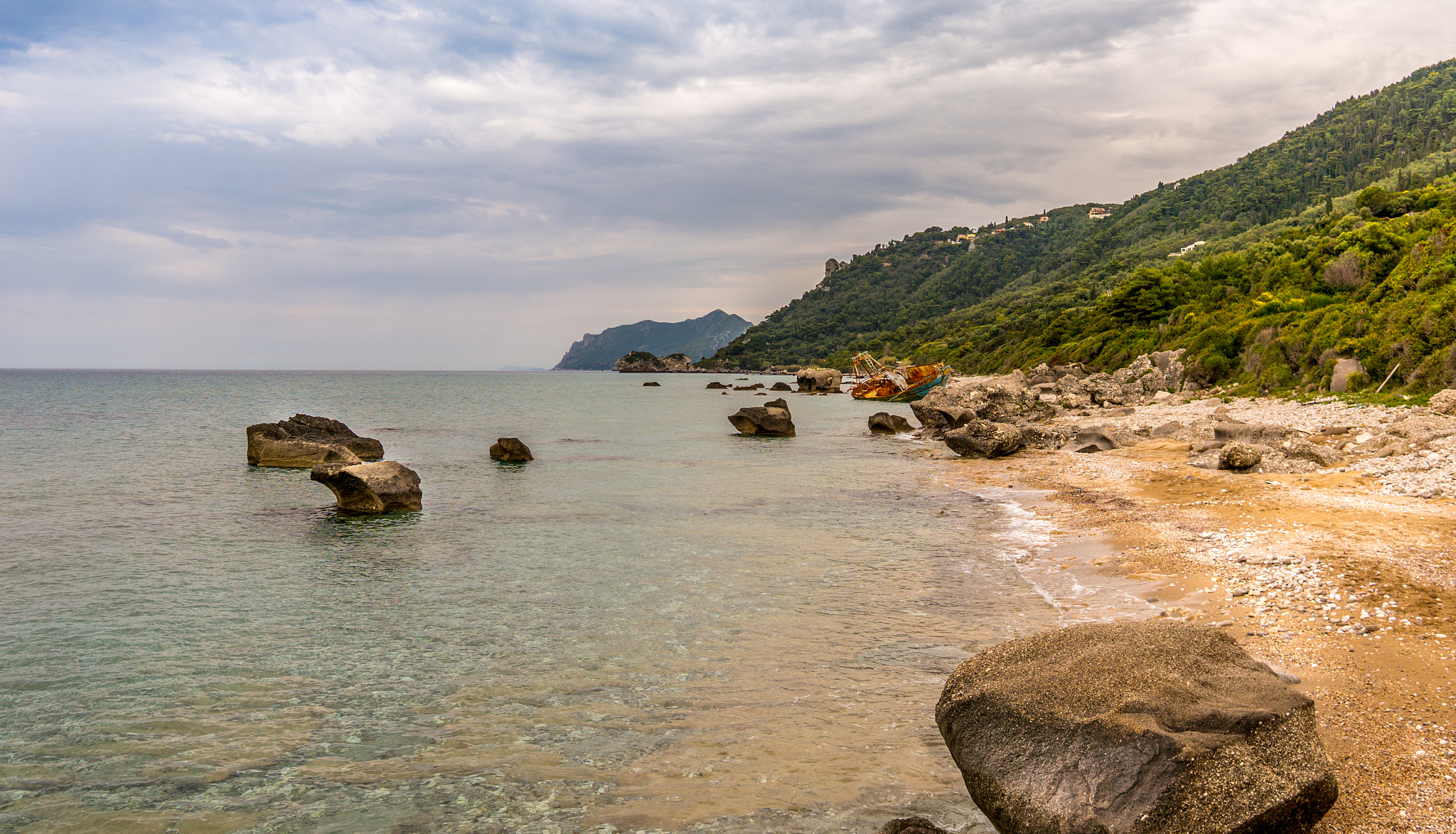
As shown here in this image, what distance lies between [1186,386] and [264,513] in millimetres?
50760

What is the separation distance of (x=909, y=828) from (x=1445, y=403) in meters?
25.2

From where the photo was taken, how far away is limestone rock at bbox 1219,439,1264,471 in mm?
18766

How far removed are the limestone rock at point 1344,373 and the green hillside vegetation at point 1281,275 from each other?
0.44 m

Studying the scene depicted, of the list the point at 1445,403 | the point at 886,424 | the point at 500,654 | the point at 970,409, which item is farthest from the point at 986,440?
the point at 500,654

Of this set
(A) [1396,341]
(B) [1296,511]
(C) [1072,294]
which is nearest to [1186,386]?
(A) [1396,341]

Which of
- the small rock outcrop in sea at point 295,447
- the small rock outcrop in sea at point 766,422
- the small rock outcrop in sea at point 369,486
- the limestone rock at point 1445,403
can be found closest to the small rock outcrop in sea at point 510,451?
the small rock outcrop in sea at point 295,447

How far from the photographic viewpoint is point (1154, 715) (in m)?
5.07

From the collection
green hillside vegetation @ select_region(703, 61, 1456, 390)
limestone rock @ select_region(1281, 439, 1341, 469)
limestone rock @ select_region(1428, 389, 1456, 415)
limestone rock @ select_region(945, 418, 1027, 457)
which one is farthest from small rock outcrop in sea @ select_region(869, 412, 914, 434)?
limestone rock @ select_region(1281, 439, 1341, 469)

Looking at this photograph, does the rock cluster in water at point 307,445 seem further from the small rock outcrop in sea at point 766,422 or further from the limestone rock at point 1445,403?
the limestone rock at point 1445,403

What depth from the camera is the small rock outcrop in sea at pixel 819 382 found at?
115m

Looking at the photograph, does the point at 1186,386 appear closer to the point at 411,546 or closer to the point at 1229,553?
the point at 1229,553

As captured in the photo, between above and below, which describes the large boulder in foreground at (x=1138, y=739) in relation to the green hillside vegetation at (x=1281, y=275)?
below

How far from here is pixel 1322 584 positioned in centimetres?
973

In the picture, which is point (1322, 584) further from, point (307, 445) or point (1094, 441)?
point (307, 445)
